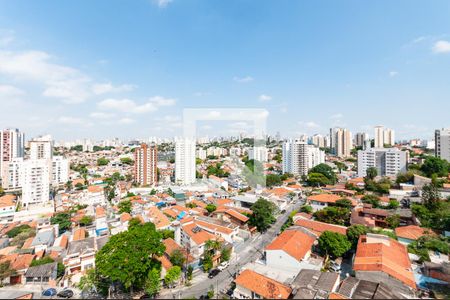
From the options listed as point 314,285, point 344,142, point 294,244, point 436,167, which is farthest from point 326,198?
point 344,142

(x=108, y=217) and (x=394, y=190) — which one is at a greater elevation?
(x=394, y=190)

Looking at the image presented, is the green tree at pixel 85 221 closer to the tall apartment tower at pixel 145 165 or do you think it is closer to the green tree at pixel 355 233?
the tall apartment tower at pixel 145 165

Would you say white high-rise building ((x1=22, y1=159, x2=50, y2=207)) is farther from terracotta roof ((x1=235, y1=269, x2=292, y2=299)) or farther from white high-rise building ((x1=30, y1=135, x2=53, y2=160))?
terracotta roof ((x1=235, y1=269, x2=292, y2=299))

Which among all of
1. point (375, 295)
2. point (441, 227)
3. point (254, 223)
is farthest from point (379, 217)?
point (375, 295)

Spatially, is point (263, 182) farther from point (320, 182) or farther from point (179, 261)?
point (179, 261)

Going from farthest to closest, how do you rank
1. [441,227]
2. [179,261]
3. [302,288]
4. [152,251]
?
1. [441,227]
2. [179,261]
3. [152,251]
4. [302,288]

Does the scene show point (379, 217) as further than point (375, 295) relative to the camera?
Yes
